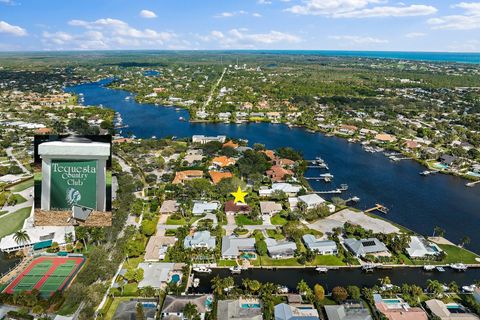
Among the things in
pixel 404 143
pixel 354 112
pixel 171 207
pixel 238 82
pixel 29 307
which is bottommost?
pixel 29 307

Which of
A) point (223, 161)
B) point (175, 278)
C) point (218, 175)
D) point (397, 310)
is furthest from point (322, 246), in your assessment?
point (223, 161)

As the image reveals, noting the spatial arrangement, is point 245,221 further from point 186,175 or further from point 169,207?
point 186,175

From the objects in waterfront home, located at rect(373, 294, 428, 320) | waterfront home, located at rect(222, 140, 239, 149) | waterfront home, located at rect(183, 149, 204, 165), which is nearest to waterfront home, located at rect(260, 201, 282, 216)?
waterfront home, located at rect(373, 294, 428, 320)

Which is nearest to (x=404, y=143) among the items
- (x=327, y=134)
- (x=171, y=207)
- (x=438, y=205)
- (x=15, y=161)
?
(x=327, y=134)

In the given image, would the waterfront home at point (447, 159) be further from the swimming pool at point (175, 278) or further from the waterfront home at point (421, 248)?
the swimming pool at point (175, 278)

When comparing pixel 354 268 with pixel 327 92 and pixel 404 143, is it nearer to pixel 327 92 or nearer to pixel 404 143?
pixel 404 143

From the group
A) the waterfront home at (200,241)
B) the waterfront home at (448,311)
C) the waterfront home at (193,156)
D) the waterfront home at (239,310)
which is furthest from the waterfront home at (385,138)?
the waterfront home at (239,310)
